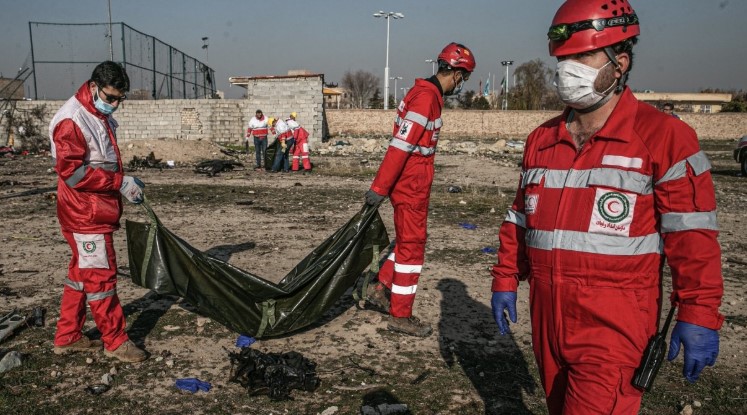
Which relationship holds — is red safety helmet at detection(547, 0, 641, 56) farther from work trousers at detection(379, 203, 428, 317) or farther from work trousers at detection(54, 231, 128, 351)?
work trousers at detection(54, 231, 128, 351)

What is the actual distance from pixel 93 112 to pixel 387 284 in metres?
2.68

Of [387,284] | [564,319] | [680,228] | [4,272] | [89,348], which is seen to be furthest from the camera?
[4,272]

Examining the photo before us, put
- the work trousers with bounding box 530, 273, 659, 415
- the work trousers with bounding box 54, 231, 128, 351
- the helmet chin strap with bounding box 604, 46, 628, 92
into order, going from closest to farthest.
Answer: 1. the work trousers with bounding box 530, 273, 659, 415
2. the helmet chin strap with bounding box 604, 46, 628, 92
3. the work trousers with bounding box 54, 231, 128, 351

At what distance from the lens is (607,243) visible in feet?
6.49

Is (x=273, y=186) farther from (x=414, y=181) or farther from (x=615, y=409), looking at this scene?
(x=615, y=409)

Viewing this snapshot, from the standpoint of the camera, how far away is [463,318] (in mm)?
4922

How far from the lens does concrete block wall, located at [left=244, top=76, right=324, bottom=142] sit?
83.3 ft

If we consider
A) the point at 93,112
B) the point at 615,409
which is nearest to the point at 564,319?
the point at 615,409

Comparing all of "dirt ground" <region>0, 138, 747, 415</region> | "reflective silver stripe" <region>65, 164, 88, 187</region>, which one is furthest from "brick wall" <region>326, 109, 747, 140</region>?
"reflective silver stripe" <region>65, 164, 88, 187</region>

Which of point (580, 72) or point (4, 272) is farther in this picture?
point (4, 272)

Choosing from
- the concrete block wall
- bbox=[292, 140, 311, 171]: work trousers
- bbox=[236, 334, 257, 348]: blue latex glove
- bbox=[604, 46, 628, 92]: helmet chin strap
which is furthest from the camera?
the concrete block wall

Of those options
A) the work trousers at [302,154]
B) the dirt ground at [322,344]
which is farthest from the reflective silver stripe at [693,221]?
the work trousers at [302,154]

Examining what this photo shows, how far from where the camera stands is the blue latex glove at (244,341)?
4262mm

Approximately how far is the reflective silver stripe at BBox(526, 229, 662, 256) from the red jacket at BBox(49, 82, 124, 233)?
9.84ft
